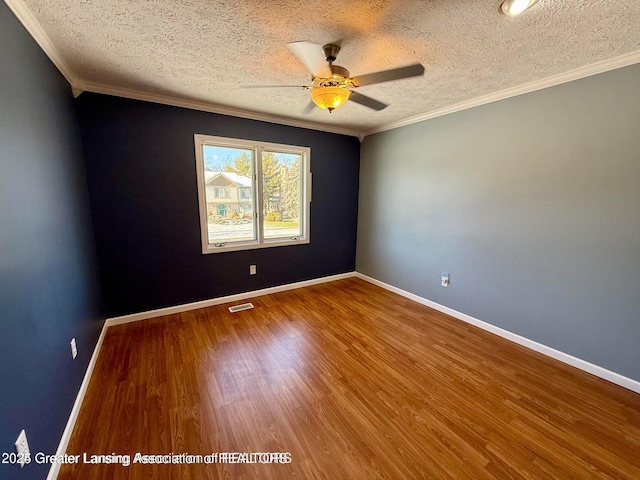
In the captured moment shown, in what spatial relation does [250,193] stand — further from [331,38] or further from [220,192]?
[331,38]

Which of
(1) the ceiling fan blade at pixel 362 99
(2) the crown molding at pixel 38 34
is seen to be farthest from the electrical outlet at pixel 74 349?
(1) the ceiling fan blade at pixel 362 99

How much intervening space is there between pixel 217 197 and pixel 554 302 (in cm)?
364

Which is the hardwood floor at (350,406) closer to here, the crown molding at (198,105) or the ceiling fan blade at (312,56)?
the ceiling fan blade at (312,56)

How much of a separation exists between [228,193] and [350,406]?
8.76ft

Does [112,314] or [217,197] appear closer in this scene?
[112,314]

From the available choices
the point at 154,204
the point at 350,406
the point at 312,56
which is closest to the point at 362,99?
the point at 312,56

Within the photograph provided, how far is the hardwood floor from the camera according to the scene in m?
1.35

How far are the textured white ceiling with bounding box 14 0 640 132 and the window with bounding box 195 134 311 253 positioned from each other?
86cm

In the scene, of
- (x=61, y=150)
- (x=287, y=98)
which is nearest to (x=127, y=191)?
(x=61, y=150)

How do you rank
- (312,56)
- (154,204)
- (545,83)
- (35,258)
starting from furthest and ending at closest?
1. (154,204)
2. (545,83)
3. (312,56)
4. (35,258)

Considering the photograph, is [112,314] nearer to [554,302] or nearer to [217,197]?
[217,197]

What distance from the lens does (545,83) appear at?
7.06ft

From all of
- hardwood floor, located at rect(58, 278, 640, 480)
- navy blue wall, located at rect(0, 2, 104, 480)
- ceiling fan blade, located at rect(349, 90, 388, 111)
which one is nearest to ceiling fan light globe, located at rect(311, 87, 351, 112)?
ceiling fan blade, located at rect(349, 90, 388, 111)

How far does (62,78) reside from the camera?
199 centimetres
